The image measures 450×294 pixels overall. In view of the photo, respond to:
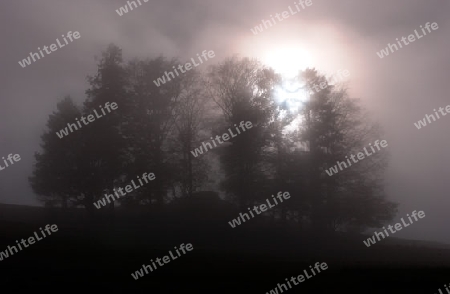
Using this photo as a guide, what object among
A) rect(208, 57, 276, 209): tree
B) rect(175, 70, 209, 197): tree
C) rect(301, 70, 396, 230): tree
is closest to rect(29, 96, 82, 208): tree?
rect(175, 70, 209, 197): tree

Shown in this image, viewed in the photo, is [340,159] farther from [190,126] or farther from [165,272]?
[165,272]

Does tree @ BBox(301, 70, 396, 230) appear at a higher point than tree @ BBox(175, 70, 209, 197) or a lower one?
lower

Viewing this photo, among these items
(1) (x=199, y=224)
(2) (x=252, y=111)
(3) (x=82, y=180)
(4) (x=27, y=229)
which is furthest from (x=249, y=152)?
(4) (x=27, y=229)

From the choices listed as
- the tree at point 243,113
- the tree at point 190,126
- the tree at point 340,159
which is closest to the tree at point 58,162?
the tree at point 190,126

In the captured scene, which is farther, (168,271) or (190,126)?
(190,126)

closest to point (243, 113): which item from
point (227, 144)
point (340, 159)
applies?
point (227, 144)

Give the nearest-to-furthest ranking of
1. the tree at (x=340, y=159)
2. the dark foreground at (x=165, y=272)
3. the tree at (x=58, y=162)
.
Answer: the dark foreground at (x=165, y=272) < the tree at (x=340, y=159) < the tree at (x=58, y=162)

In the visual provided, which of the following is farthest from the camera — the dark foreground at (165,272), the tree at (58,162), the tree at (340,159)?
the tree at (58,162)

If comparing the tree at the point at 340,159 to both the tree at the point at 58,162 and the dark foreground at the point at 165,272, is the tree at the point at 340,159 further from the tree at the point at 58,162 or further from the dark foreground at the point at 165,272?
the tree at the point at 58,162

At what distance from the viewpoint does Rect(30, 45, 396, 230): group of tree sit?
34.8 meters

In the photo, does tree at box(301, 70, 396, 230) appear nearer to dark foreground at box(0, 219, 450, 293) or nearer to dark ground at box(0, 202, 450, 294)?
Result: dark ground at box(0, 202, 450, 294)

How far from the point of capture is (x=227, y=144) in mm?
36125

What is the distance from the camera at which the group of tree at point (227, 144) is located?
34844 mm

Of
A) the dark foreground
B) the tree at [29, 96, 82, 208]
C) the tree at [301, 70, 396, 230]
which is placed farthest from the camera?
the tree at [29, 96, 82, 208]
